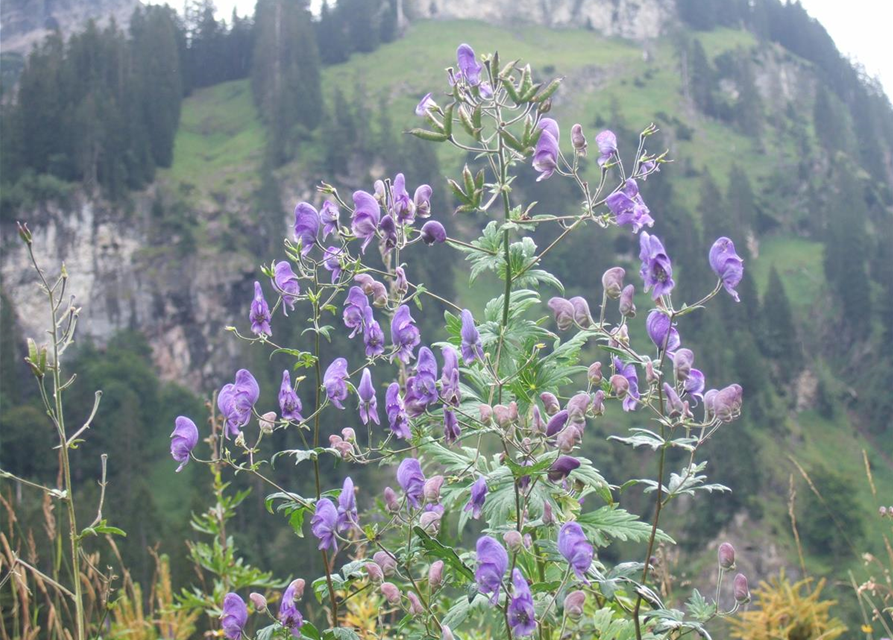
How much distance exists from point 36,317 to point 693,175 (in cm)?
6861

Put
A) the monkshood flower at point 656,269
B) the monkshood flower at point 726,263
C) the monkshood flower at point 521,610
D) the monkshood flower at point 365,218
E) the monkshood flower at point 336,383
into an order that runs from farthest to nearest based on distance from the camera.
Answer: the monkshood flower at point 365,218 → the monkshood flower at point 336,383 → the monkshood flower at point 726,263 → the monkshood flower at point 656,269 → the monkshood flower at point 521,610

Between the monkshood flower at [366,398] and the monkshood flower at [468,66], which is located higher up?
the monkshood flower at [468,66]

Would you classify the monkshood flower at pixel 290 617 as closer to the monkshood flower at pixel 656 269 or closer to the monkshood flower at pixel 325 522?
the monkshood flower at pixel 325 522

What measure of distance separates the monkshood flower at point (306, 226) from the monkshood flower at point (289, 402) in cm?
45

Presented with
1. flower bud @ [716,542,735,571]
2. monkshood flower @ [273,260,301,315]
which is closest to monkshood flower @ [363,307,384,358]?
monkshood flower @ [273,260,301,315]

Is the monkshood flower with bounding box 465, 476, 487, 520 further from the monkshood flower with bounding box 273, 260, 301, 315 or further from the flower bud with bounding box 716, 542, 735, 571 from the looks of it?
the monkshood flower with bounding box 273, 260, 301, 315

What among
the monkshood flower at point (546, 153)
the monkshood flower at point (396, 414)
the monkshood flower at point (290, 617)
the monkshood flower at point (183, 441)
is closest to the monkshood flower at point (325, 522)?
the monkshood flower at point (290, 617)

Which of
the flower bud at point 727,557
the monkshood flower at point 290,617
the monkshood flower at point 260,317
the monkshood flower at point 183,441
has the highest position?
the monkshood flower at point 260,317

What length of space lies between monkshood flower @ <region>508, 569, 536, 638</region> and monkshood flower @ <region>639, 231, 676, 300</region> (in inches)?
34.2

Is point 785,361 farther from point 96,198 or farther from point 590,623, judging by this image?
point 590,623

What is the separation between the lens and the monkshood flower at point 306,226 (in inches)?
124

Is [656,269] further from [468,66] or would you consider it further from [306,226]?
[306,226]

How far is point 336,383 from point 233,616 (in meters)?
0.77

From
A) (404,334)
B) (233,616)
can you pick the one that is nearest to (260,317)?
(404,334)
